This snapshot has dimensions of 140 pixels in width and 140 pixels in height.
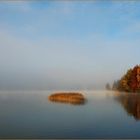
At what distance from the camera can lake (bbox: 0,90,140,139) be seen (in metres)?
2.96

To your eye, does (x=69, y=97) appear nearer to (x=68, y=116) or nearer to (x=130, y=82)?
(x=68, y=116)

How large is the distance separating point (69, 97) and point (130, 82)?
1.29 ft

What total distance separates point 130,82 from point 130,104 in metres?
0.14

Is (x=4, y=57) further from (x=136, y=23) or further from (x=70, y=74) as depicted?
(x=136, y=23)

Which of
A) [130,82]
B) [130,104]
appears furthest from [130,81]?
[130,104]

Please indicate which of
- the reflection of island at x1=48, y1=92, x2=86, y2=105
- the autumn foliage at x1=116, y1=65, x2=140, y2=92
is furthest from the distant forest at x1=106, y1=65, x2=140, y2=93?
the reflection of island at x1=48, y1=92, x2=86, y2=105

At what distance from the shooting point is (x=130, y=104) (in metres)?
2.99

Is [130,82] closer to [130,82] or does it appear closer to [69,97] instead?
[130,82]

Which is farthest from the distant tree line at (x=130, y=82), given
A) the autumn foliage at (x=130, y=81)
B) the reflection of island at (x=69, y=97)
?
the reflection of island at (x=69, y=97)

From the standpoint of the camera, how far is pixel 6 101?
2.99 m

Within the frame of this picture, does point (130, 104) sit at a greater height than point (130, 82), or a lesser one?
lesser

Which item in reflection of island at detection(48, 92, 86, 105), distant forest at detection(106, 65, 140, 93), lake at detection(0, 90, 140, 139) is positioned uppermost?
distant forest at detection(106, 65, 140, 93)

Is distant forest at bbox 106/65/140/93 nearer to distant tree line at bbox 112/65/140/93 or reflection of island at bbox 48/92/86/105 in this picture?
distant tree line at bbox 112/65/140/93

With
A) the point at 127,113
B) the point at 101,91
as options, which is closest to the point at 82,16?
the point at 101,91
